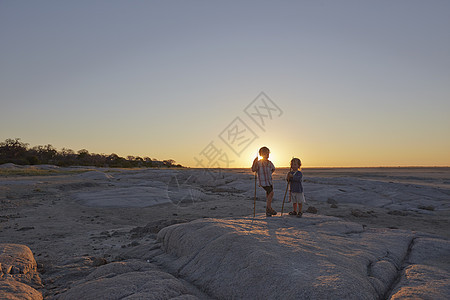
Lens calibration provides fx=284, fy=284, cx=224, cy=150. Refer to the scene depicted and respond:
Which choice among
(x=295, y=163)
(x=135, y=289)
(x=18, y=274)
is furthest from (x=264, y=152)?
(x=18, y=274)

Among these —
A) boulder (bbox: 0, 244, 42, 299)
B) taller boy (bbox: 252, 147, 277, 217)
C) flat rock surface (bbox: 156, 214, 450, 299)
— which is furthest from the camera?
taller boy (bbox: 252, 147, 277, 217)

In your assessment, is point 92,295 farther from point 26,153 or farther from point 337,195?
point 26,153

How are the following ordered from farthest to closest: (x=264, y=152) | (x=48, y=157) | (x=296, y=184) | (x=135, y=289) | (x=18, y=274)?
(x=48, y=157)
(x=264, y=152)
(x=296, y=184)
(x=18, y=274)
(x=135, y=289)

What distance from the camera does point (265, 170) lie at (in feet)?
28.1

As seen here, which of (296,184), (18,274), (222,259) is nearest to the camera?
(222,259)

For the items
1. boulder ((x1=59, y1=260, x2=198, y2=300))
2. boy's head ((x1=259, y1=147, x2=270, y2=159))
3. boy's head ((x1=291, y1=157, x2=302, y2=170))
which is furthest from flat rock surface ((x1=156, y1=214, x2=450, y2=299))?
boy's head ((x1=259, y1=147, x2=270, y2=159))

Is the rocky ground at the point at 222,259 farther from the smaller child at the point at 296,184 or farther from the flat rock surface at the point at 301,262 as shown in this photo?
the smaller child at the point at 296,184

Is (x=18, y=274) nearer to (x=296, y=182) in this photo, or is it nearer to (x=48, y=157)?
(x=296, y=182)

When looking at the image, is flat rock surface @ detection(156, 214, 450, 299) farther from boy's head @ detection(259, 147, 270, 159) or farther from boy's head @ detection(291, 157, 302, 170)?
boy's head @ detection(259, 147, 270, 159)

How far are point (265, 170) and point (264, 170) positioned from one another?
0.03 meters

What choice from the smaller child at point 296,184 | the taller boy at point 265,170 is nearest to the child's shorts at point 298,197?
the smaller child at point 296,184

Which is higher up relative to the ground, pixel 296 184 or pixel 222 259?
pixel 296 184

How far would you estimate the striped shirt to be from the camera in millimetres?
8570

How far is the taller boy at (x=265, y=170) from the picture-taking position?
28.1 ft
